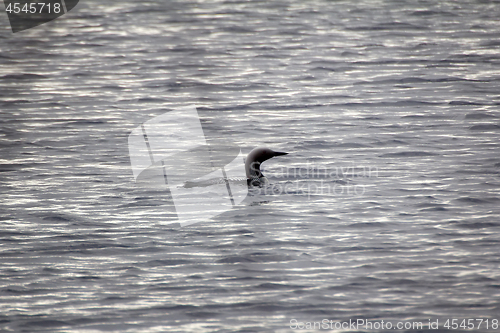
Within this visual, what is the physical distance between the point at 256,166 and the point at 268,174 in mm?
316

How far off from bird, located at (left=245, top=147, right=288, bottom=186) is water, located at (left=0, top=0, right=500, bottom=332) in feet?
1.21

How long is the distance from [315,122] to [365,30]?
719 centimetres

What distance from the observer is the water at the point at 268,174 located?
6156mm

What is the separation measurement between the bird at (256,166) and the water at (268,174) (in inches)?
14.5

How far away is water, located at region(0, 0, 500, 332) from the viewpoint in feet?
20.2

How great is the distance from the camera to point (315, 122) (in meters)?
12.6

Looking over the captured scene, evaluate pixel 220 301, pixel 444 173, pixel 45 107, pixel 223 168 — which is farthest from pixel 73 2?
pixel 220 301

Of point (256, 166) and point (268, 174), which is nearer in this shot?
point (256, 166)

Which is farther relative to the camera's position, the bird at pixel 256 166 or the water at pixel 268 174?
the bird at pixel 256 166

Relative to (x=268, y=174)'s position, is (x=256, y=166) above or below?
above

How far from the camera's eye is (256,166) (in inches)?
374

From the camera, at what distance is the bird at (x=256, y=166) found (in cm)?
930

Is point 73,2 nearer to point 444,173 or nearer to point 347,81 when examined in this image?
point 347,81

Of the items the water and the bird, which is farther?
the bird
